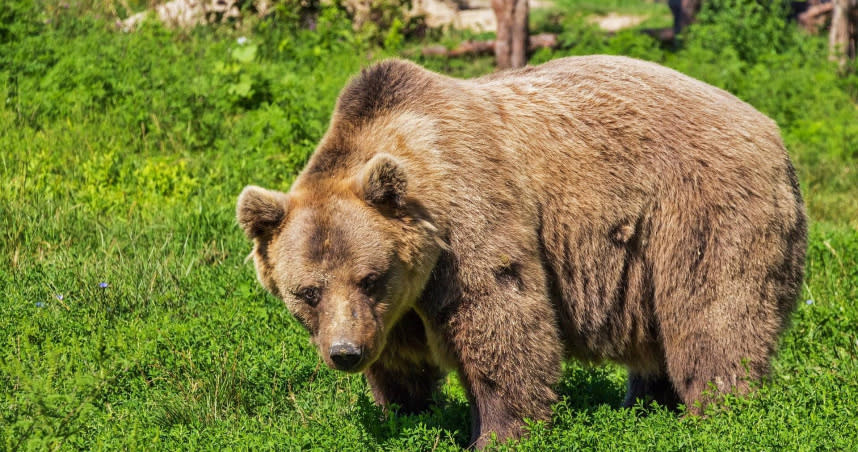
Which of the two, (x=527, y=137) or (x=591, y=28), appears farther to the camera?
(x=591, y=28)

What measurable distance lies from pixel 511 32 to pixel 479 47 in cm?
58

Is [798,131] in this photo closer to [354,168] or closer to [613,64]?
[613,64]

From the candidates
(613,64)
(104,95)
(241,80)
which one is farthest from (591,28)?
(613,64)

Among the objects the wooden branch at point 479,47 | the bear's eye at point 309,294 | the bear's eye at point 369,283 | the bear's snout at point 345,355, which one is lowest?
the wooden branch at point 479,47

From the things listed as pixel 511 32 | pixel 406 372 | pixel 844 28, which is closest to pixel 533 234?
pixel 406 372

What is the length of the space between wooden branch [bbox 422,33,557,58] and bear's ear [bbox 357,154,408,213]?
29.7 ft

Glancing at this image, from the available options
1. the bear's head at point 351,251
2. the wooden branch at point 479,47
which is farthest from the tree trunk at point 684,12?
the bear's head at point 351,251

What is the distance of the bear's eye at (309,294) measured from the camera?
190 inches

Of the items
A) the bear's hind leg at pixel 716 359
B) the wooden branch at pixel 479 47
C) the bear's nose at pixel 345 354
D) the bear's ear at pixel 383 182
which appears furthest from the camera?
the wooden branch at pixel 479 47

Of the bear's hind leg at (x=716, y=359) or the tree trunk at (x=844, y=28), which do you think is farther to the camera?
the tree trunk at (x=844, y=28)

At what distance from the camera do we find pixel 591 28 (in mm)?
14305

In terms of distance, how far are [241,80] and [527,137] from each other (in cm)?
544

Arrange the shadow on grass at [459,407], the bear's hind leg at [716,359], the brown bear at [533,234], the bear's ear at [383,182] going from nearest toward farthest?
the bear's ear at [383,182] < the brown bear at [533,234] < the shadow on grass at [459,407] < the bear's hind leg at [716,359]

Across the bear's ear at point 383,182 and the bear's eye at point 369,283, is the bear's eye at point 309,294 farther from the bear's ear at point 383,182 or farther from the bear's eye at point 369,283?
the bear's ear at point 383,182
